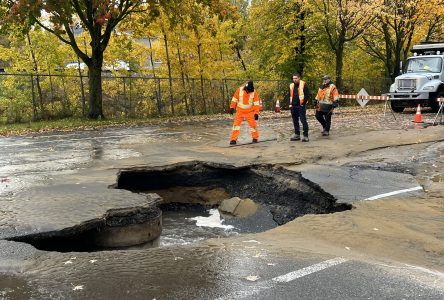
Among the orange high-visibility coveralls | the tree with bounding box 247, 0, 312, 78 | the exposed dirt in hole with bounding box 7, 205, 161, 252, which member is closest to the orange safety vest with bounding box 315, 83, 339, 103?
the orange high-visibility coveralls

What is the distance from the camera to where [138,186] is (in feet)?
28.2

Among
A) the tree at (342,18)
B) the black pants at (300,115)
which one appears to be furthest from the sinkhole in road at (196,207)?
the tree at (342,18)

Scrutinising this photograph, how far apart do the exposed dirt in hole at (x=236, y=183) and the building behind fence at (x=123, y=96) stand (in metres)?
13.5

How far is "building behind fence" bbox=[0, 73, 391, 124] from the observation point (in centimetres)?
2031

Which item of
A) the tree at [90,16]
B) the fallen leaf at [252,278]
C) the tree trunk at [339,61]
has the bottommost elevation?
the fallen leaf at [252,278]

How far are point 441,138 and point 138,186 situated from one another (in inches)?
344

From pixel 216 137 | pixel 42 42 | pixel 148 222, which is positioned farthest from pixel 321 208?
pixel 42 42

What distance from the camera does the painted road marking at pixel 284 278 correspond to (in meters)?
3.54

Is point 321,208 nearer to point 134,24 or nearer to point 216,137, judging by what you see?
point 216,137

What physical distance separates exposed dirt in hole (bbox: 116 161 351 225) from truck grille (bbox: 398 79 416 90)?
15.1 metres

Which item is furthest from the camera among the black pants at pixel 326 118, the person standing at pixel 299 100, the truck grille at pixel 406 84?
the truck grille at pixel 406 84

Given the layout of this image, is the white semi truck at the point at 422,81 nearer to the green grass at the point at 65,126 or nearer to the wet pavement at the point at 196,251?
the wet pavement at the point at 196,251

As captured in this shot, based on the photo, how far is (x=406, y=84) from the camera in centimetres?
2136

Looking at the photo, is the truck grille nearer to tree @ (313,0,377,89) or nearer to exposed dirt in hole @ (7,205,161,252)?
tree @ (313,0,377,89)
